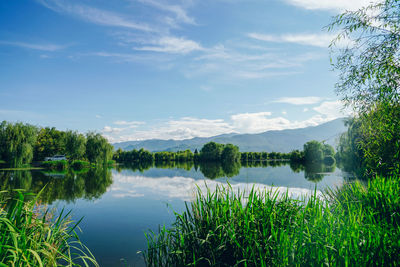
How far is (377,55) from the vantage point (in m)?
6.94

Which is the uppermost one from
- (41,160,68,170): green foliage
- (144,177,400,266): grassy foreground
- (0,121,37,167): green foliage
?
(0,121,37,167): green foliage

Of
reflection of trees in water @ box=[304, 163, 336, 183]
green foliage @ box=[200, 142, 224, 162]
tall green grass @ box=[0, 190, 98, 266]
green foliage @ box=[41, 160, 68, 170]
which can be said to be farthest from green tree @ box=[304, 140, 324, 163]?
tall green grass @ box=[0, 190, 98, 266]

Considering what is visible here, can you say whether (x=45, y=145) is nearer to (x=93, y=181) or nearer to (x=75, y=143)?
(x=75, y=143)

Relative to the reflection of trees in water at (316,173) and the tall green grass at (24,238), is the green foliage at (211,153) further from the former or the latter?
the tall green grass at (24,238)

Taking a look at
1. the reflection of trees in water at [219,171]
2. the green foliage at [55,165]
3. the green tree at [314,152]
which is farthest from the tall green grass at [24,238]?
the green tree at [314,152]

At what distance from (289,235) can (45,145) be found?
2837 inches

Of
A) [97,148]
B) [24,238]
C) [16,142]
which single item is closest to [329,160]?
[97,148]

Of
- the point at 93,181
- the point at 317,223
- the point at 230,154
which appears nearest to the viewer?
the point at 317,223

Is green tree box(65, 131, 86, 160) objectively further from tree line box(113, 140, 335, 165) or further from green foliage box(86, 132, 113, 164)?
tree line box(113, 140, 335, 165)

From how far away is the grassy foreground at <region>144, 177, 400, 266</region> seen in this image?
3398 mm

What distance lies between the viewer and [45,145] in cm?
6172

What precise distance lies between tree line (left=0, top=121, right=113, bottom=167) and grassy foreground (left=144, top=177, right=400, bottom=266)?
4851 cm

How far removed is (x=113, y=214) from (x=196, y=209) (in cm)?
1036

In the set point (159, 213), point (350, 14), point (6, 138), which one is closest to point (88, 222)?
point (159, 213)
